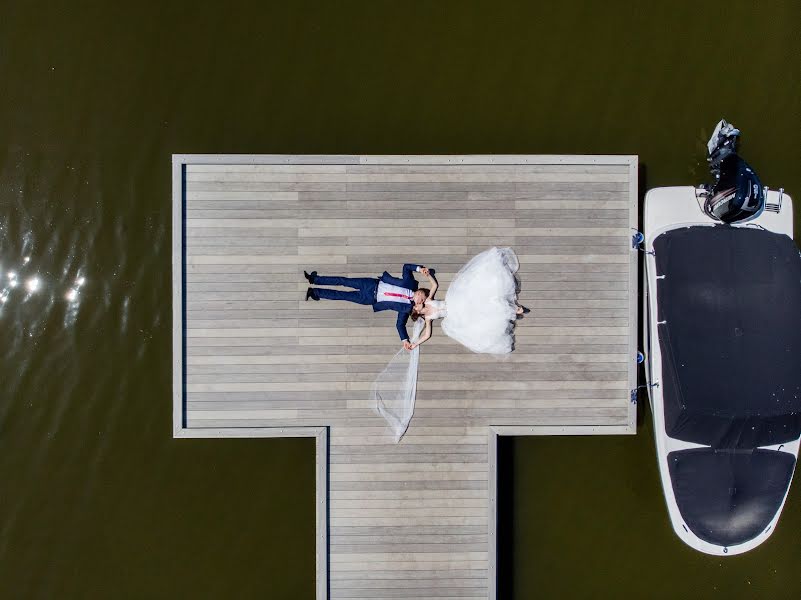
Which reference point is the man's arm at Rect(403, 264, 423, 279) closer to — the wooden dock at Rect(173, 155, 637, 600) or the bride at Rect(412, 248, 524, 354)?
the bride at Rect(412, 248, 524, 354)

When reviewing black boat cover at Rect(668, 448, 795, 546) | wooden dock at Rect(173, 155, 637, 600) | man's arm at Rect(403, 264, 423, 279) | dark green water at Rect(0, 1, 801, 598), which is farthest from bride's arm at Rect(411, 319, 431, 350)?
black boat cover at Rect(668, 448, 795, 546)

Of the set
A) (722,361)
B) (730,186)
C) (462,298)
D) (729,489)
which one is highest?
(730,186)

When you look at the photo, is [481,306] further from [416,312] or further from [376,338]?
[376,338]

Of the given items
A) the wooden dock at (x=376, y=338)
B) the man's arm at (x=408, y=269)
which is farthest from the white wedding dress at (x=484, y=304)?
the man's arm at (x=408, y=269)

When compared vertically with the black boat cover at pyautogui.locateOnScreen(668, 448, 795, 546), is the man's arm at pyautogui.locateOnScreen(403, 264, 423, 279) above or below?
above

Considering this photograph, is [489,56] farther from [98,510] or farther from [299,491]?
[98,510]

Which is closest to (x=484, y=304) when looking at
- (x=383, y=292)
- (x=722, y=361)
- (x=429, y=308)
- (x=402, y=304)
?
(x=429, y=308)
